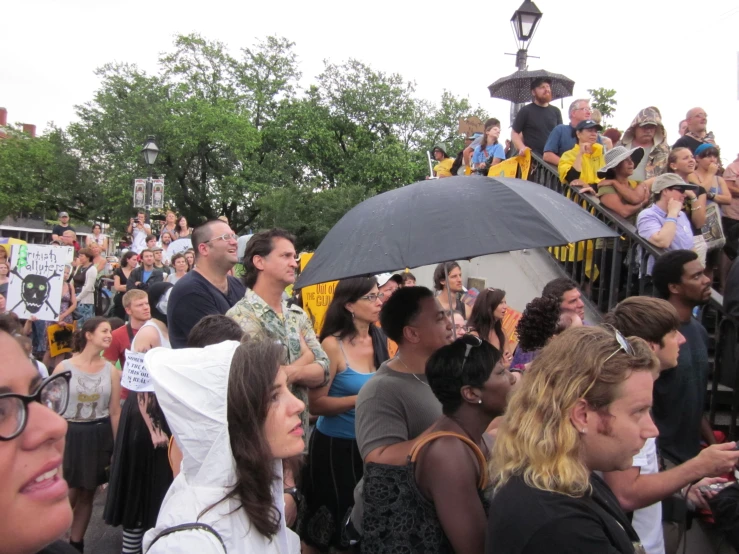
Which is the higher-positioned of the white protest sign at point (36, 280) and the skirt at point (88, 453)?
the white protest sign at point (36, 280)

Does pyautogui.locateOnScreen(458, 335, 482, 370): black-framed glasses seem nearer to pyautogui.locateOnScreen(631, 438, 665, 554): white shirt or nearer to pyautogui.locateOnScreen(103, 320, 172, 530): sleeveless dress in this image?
pyautogui.locateOnScreen(631, 438, 665, 554): white shirt

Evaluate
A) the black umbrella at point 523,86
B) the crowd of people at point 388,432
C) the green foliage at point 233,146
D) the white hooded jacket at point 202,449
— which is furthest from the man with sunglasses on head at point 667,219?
the green foliage at point 233,146

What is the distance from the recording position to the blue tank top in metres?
3.77

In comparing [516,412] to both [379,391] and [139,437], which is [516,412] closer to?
[379,391]

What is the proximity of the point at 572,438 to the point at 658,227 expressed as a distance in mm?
3970

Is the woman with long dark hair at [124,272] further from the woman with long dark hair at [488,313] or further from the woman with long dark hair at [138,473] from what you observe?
the woman with long dark hair at [488,313]

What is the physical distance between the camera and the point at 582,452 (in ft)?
6.28

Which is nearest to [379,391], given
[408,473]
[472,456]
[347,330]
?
[408,473]

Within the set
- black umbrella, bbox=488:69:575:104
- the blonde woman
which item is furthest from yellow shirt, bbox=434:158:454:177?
the blonde woman

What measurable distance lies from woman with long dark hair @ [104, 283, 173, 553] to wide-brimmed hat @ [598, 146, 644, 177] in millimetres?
4582

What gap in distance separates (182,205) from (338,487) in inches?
1666

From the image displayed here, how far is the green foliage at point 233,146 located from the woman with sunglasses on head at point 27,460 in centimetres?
3665

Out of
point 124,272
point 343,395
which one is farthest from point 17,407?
point 124,272

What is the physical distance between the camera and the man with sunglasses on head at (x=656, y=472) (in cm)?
241
